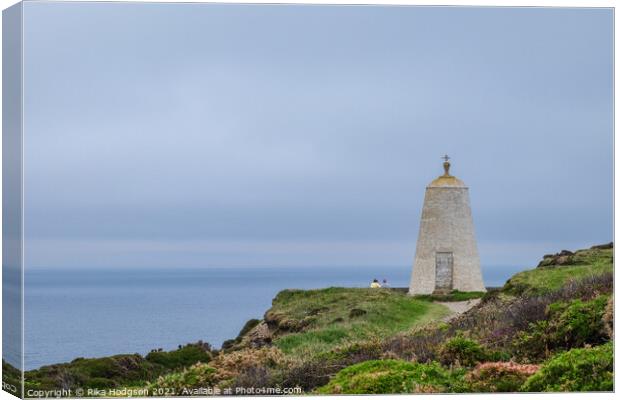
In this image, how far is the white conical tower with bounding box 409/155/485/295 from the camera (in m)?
30.9

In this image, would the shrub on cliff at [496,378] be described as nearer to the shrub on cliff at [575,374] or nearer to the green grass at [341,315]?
the shrub on cliff at [575,374]

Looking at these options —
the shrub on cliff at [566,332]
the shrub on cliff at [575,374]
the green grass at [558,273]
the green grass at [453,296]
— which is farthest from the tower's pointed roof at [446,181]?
the shrub on cliff at [575,374]

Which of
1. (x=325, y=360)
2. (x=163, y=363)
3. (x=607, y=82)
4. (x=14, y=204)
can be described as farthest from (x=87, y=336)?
(x=607, y=82)

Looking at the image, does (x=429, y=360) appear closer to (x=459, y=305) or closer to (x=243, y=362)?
(x=243, y=362)

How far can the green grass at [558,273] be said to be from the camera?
2138cm

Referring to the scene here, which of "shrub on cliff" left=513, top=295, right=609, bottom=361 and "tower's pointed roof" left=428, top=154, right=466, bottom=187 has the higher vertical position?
"tower's pointed roof" left=428, top=154, right=466, bottom=187

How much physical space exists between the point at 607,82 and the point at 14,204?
9670 mm

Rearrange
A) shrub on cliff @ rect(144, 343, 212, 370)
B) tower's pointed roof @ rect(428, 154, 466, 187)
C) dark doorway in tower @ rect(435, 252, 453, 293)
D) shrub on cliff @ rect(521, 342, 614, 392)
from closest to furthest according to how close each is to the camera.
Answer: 1. shrub on cliff @ rect(521, 342, 614, 392)
2. shrub on cliff @ rect(144, 343, 212, 370)
3. tower's pointed roof @ rect(428, 154, 466, 187)
4. dark doorway in tower @ rect(435, 252, 453, 293)

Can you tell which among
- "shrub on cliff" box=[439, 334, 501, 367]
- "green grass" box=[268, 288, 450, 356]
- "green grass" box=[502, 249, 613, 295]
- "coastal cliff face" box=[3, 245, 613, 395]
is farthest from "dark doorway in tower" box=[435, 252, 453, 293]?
"shrub on cliff" box=[439, 334, 501, 367]

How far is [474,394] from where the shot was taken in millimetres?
16188

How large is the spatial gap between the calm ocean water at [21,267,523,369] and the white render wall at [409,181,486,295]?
7017 mm

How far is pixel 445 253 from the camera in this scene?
31547mm

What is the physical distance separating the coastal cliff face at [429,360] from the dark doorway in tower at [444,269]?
398 inches

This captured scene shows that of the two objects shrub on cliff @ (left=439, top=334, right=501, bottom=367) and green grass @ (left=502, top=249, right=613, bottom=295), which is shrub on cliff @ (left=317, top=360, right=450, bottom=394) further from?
green grass @ (left=502, top=249, right=613, bottom=295)
